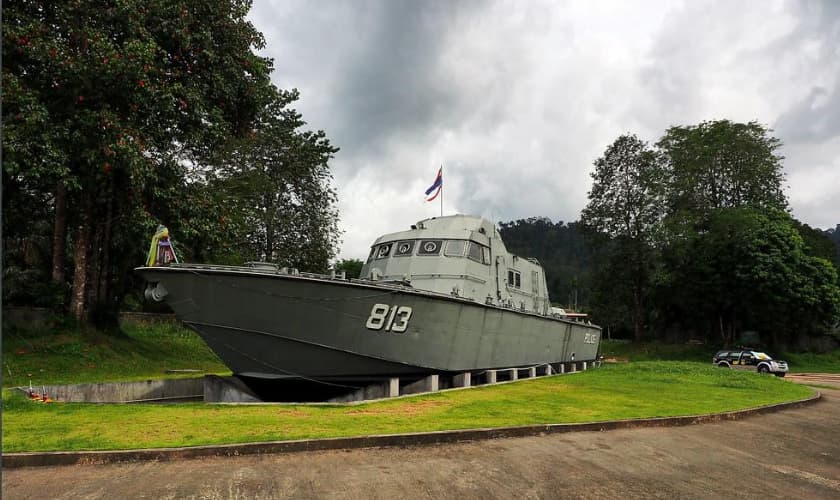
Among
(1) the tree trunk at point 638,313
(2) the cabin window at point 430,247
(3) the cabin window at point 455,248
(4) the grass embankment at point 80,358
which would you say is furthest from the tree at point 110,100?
(1) the tree trunk at point 638,313

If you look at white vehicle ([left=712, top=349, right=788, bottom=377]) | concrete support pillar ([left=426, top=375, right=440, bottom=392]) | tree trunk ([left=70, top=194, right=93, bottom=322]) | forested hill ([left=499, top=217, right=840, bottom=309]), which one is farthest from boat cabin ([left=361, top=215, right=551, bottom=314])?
forested hill ([left=499, top=217, right=840, bottom=309])

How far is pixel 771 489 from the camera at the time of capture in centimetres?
598

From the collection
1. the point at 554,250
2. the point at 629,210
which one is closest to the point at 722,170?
the point at 629,210

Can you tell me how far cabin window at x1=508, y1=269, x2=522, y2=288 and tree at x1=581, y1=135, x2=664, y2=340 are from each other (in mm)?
23858

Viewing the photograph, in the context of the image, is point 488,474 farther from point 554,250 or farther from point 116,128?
point 554,250

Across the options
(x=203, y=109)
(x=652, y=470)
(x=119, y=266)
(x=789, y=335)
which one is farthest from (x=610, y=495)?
(x=789, y=335)

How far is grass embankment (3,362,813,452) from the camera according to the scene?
284 inches

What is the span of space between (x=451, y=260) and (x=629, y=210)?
96.7 ft

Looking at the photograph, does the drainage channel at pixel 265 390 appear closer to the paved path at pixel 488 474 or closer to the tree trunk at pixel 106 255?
the paved path at pixel 488 474

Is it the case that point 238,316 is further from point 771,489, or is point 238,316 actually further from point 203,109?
point 203,109

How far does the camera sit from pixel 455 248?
13.9 m

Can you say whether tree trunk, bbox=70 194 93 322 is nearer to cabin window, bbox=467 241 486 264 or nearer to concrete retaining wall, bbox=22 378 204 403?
concrete retaining wall, bbox=22 378 204 403

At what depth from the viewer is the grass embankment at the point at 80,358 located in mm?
14367

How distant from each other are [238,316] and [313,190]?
18659 millimetres
